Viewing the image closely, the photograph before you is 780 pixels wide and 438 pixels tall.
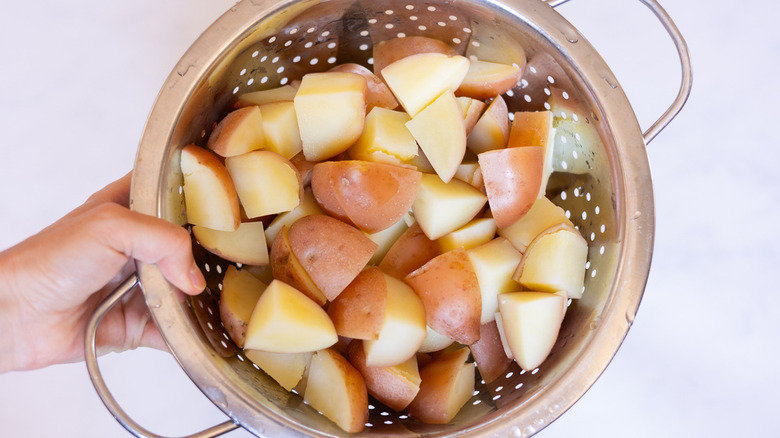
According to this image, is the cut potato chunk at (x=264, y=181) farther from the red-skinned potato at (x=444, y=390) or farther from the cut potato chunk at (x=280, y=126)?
the red-skinned potato at (x=444, y=390)

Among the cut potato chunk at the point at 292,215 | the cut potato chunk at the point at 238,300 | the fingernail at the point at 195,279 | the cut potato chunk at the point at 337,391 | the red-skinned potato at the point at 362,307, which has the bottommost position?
the cut potato chunk at the point at 337,391

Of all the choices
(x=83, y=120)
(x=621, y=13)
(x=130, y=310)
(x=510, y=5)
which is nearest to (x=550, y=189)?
(x=510, y=5)

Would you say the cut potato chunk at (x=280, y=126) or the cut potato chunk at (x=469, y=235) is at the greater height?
the cut potato chunk at (x=280, y=126)

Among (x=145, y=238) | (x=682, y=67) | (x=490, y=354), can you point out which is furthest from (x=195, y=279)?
(x=682, y=67)

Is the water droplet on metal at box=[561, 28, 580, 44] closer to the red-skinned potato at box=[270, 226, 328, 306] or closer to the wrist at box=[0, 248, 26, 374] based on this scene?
the red-skinned potato at box=[270, 226, 328, 306]

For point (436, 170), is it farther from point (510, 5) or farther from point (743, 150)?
point (743, 150)

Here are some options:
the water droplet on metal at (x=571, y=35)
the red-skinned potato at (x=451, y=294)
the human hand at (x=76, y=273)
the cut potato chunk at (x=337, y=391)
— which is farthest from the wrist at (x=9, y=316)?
the water droplet on metal at (x=571, y=35)

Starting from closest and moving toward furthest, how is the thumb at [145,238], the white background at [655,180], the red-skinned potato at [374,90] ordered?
the thumb at [145,238], the red-skinned potato at [374,90], the white background at [655,180]
